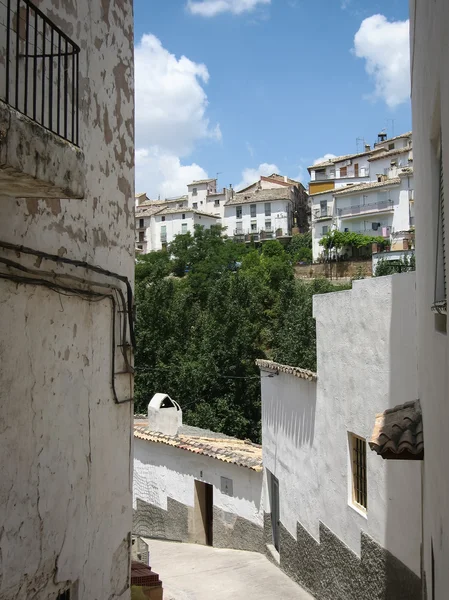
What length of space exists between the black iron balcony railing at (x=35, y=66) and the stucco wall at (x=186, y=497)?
11.9 metres

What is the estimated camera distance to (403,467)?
843 centimetres

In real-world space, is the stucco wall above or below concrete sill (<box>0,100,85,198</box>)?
below

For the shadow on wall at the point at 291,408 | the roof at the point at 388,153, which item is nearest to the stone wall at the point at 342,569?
the shadow on wall at the point at 291,408

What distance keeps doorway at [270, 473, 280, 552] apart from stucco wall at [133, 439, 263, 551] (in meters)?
0.56

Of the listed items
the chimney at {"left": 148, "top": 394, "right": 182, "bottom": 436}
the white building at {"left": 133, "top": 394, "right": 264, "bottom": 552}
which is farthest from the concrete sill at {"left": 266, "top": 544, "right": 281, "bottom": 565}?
the chimney at {"left": 148, "top": 394, "right": 182, "bottom": 436}

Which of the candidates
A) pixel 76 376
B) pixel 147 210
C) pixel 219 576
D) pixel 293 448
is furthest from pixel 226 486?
pixel 147 210

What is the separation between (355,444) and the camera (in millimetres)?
10359

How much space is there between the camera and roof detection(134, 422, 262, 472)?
15609 mm

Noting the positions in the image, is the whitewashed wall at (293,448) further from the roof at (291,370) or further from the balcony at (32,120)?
the balcony at (32,120)

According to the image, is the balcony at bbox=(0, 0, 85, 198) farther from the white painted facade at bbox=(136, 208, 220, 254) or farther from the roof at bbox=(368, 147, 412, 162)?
the white painted facade at bbox=(136, 208, 220, 254)

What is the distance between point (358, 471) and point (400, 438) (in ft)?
14.6

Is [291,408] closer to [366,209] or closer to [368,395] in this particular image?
[368,395]

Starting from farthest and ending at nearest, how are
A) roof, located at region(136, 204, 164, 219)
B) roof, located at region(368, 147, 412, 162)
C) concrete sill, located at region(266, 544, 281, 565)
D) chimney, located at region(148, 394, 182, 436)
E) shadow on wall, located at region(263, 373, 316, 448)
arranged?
roof, located at region(136, 204, 164, 219)
roof, located at region(368, 147, 412, 162)
chimney, located at region(148, 394, 182, 436)
concrete sill, located at region(266, 544, 281, 565)
shadow on wall, located at region(263, 373, 316, 448)

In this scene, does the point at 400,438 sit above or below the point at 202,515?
above
